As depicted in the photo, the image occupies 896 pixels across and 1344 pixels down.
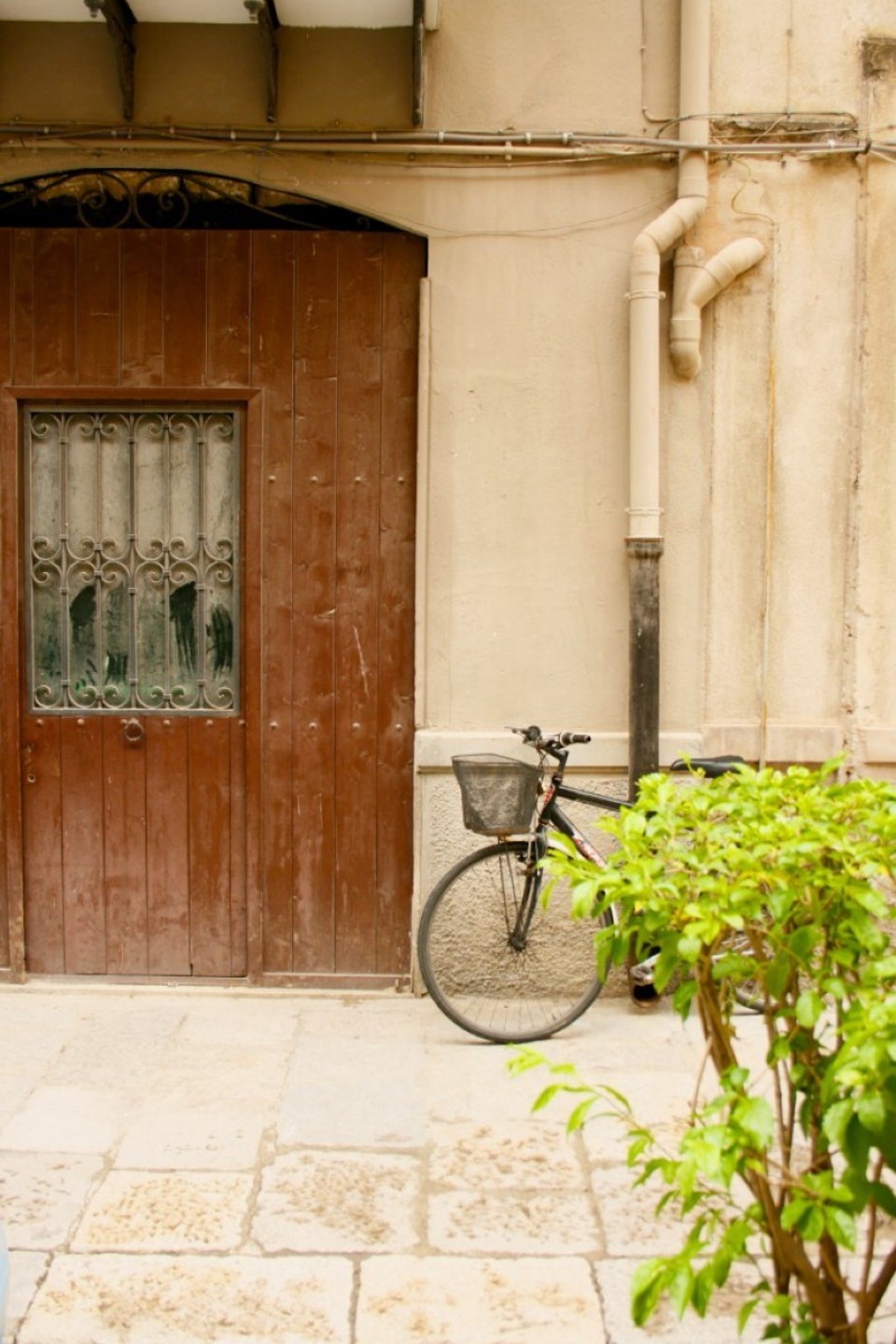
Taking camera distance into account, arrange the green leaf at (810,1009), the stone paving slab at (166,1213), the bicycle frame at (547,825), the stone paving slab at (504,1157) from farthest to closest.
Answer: the bicycle frame at (547,825) < the stone paving slab at (504,1157) < the stone paving slab at (166,1213) < the green leaf at (810,1009)

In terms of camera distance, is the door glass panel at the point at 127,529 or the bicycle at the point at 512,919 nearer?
the bicycle at the point at 512,919

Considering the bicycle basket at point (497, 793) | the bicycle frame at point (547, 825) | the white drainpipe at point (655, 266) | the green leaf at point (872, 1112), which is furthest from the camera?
the white drainpipe at point (655, 266)

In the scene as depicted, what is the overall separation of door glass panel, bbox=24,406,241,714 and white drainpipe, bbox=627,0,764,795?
1.76m

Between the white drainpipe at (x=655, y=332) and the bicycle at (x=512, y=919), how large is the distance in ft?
1.21

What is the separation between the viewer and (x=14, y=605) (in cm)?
589

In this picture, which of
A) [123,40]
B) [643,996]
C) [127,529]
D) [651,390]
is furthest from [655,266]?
[643,996]

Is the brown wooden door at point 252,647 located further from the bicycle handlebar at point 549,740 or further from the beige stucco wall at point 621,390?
the bicycle handlebar at point 549,740

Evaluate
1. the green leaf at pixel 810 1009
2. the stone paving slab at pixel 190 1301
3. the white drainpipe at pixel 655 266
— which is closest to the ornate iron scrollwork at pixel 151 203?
the white drainpipe at pixel 655 266

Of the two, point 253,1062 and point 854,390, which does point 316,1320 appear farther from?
point 854,390

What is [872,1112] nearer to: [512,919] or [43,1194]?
[43,1194]

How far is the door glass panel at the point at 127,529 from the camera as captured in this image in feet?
19.5

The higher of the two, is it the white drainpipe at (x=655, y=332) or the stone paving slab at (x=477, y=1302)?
the white drainpipe at (x=655, y=332)

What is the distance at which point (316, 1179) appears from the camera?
164 inches

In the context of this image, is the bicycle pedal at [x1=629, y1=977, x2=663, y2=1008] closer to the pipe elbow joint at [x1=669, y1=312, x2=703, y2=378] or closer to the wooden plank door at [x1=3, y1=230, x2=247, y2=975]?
the wooden plank door at [x1=3, y1=230, x2=247, y2=975]
